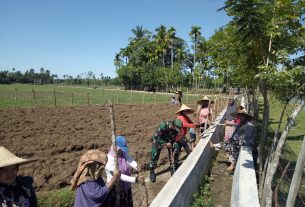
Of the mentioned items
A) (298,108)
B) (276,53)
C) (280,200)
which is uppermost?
(276,53)

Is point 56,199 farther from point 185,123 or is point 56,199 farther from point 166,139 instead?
point 185,123

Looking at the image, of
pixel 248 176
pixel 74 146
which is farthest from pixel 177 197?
pixel 74 146

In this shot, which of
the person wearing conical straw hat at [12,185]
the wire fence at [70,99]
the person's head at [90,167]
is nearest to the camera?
the person wearing conical straw hat at [12,185]

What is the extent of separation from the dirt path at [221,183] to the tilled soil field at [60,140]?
117 centimetres

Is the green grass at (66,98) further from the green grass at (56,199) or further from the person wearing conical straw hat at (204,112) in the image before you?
the green grass at (56,199)

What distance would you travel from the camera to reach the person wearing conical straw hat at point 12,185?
3.08 m

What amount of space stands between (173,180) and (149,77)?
200ft

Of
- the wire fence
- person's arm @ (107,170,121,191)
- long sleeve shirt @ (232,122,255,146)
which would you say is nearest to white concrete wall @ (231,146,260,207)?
long sleeve shirt @ (232,122,255,146)

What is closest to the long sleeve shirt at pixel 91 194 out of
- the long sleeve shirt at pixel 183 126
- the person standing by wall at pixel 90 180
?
the person standing by wall at pixel 90 180

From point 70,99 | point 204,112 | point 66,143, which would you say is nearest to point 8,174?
point 204,112

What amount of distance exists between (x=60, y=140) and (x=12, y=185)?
29.6 feet

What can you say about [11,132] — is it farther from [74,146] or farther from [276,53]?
[276,53]

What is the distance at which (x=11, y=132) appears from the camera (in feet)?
43.8

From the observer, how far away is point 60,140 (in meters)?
12.0
